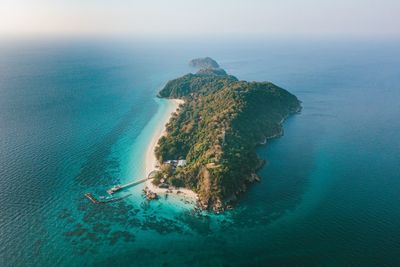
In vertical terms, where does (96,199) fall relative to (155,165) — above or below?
below

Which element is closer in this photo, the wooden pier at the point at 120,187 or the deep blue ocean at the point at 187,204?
the deep blue ocean at the point at 187,204

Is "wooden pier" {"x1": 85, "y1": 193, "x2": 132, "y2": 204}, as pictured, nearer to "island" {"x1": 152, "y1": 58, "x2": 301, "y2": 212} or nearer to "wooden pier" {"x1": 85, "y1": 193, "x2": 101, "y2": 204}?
"wooden pier" {"x1": 85, "y1": 193, "x2": 101, "y2": 204}

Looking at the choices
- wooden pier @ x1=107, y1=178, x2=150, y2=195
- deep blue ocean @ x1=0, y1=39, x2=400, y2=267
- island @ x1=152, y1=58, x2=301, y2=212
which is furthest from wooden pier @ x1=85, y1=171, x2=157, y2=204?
island @ x1=152, y1=58, x2=301, y2=212

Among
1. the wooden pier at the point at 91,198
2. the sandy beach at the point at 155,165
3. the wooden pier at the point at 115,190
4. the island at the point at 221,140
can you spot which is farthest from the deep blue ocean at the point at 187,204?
the island at the point at 221,140

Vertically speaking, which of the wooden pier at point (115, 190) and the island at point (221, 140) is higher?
the island at point (221, 140)

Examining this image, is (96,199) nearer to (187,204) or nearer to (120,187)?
(120,187)

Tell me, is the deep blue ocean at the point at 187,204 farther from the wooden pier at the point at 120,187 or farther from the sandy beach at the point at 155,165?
the sandy beach at the point at 155,165

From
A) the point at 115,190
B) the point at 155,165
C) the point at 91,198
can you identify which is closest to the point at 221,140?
the point at 155,165

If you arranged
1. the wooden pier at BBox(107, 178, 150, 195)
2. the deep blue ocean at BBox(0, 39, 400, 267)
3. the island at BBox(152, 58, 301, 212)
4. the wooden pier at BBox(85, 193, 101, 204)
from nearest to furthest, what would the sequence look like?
the deep blue ocean at BBox(0, 39, 400, 267) → the wooden pier at BBox(85, 193, 101, 204) → the island at BBox(152, 58, 301, 212) → the wooden pier at BBox(107, 178, 150, 195)

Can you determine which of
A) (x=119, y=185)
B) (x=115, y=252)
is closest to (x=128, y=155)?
(x=119, y=185)
